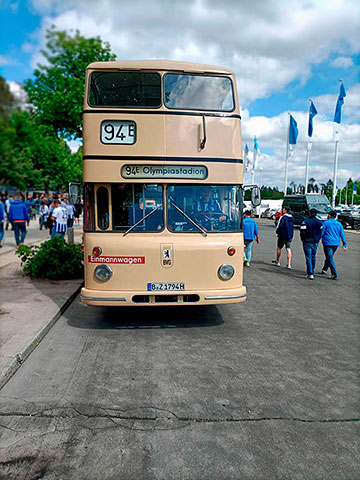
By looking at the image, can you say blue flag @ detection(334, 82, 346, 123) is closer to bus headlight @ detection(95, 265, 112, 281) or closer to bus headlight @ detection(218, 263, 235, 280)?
bus headlight @ detection(218, 263, 235, 280)

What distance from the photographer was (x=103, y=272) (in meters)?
6.07

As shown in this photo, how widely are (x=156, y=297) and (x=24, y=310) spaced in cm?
243

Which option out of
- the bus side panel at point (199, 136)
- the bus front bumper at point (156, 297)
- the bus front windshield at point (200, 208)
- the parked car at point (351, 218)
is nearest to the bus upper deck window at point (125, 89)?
the bus side panel at point (199, 136)

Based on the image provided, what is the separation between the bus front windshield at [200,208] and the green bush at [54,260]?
4.50 metres

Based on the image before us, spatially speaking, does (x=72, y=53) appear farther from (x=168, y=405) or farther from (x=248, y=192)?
(x=248, y=192)

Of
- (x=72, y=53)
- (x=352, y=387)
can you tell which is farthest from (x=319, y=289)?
(x=72, y=53)

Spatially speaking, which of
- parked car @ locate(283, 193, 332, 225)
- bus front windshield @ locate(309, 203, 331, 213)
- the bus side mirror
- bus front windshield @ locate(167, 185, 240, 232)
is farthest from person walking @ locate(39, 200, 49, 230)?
bus front windshield @ locate(309, 203, 331, 213)

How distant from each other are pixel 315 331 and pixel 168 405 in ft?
11.2

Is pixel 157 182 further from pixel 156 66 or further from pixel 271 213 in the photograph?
pixel 271 213

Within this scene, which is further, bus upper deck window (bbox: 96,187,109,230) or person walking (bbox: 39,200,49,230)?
person walking (bbox: 39,200,49,230)

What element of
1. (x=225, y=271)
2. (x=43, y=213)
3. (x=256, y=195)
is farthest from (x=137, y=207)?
(x=43, y=213)

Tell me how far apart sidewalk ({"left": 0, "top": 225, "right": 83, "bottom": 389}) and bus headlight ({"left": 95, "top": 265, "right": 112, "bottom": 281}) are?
3.55 ft

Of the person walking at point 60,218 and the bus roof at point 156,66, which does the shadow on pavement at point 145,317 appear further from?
the person walking at point 60,218

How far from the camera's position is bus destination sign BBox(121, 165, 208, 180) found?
19.9 feet
